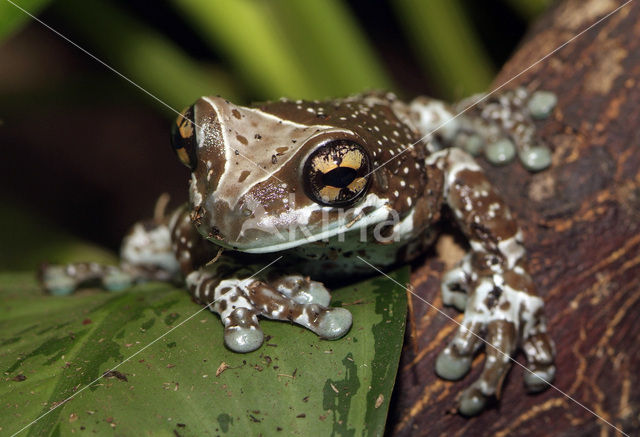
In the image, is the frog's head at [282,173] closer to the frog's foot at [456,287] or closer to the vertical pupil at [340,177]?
the vertical pupil at [340,177]

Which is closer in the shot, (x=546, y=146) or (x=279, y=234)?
(x=279, y=234)

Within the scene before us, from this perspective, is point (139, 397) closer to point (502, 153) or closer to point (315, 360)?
point (315, 360)

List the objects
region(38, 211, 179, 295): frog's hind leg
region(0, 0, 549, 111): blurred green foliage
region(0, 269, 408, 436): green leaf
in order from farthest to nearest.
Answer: region(0, 0, 549, 111): blurred green foliage
region(38, 211, 179, 295): frog's hind leg
region(0, 269, 408, 436): green leaf

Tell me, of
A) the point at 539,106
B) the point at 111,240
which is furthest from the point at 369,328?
the point at 111,240

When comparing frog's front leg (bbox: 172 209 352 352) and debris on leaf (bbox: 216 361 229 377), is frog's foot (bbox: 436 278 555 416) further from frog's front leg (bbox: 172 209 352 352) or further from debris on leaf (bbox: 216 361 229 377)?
debris on leaf (bbox: 216 361 229 377)

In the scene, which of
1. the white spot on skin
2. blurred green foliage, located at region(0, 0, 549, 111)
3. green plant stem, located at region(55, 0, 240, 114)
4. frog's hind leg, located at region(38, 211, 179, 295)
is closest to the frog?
the white spot on skin

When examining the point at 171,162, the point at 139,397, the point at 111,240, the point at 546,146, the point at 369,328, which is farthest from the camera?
the point at 171,162

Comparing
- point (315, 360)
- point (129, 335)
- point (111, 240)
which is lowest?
point (315, 360)

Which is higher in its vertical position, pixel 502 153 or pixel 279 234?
pixel 502 153
